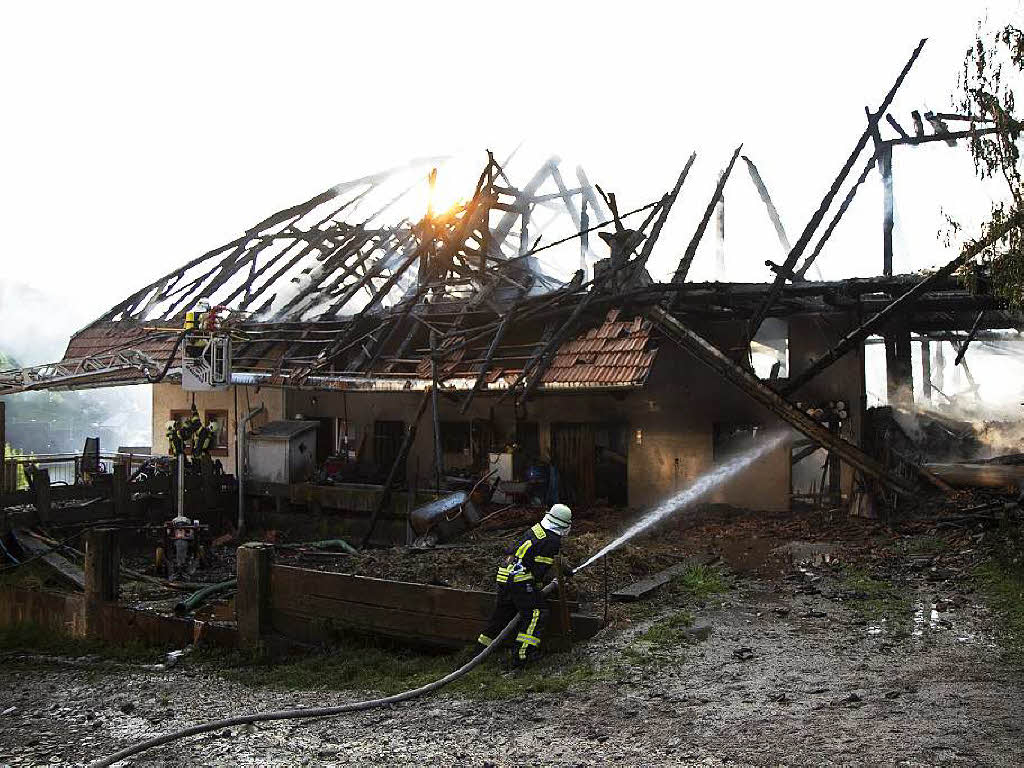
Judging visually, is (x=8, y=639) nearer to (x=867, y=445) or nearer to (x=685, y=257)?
(x=685, y=257)

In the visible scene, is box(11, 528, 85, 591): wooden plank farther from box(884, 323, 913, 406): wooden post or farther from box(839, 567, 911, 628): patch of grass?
box(884, 323, 913, 406): wooden post

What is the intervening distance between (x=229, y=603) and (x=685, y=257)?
958 cm

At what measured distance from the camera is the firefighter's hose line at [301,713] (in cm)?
697

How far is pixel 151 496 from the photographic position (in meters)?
17.2

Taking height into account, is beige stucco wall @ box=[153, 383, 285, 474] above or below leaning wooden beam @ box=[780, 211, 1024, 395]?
below

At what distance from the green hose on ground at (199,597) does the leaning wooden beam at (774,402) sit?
8145 millimetres

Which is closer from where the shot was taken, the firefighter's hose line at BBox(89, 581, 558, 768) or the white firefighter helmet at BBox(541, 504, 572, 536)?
the firefighter's hose line at BBox(89, 581, 558, 768)

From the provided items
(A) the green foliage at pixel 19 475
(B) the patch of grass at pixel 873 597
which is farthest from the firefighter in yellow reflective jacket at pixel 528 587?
(A) the green foliage at pixel 19 475

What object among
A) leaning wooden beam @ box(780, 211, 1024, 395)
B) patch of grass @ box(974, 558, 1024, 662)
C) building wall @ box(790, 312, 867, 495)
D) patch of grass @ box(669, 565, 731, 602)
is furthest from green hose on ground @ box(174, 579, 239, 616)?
building wall @ box(790, 312, 867, 495)

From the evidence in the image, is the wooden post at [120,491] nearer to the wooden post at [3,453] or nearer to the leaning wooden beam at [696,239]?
the wooden post at [3,453]

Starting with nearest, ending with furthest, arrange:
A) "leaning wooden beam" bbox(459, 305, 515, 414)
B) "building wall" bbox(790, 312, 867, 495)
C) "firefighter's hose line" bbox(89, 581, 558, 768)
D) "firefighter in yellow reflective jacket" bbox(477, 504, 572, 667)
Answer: "firefighter's hose line" bbox(89, 581, 558, 768), "firefighter in yellow reflective jacket" bbox(477, 504, 572, 667), "building wall" bbox(790, 312, 867, 495), "leaning wooden beam" bbox(459, 305, 515, 414)

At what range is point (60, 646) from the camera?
12.5m

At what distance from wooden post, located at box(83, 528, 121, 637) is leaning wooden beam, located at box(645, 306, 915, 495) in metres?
9.55

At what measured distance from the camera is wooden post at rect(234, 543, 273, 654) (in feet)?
34.7
